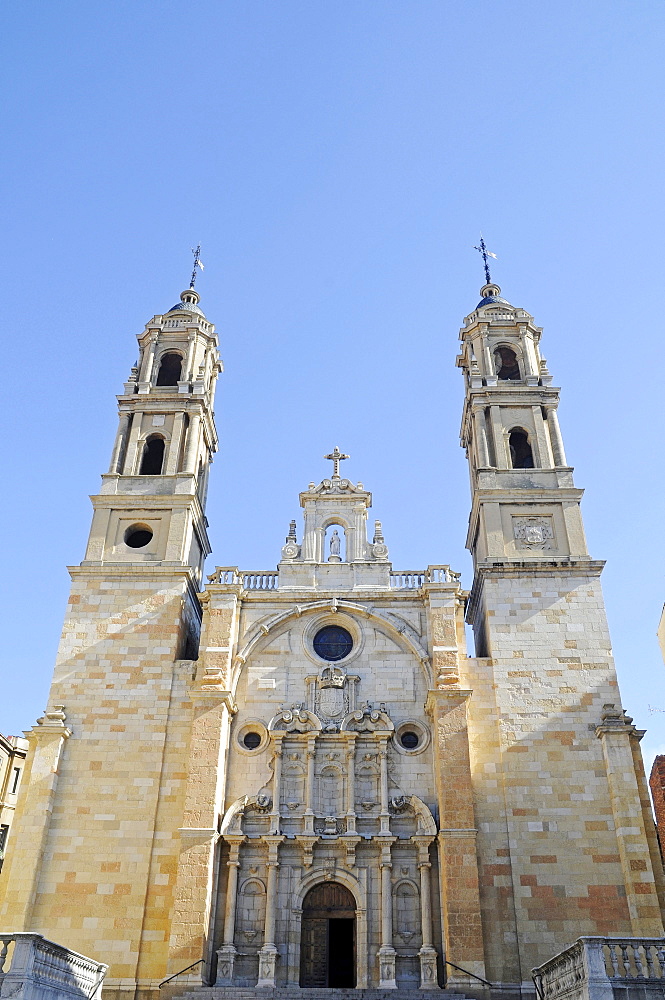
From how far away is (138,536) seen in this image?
29.1 metres

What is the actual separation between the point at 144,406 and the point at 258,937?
18.0 metres

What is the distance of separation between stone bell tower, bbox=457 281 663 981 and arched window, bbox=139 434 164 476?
11.2m

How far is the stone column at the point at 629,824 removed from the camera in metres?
20.8

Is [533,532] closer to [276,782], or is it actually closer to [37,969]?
[276,782]

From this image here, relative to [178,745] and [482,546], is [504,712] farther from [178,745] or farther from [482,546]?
[178,745]

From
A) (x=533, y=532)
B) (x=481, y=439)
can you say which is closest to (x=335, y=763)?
(x=533, y=532)

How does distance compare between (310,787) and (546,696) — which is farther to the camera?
(546,696)

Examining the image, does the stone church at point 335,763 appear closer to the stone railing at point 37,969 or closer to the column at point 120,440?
the column at point 120,440

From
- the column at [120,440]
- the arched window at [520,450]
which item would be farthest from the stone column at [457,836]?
the column at [120,440]

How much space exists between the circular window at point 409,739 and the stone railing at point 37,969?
10058mm

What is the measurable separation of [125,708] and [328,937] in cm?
809

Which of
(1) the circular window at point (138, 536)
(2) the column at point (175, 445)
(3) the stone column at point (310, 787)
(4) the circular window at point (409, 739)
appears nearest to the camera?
(3) the stone column at point (310, 787)

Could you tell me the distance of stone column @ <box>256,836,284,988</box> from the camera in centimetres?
2108

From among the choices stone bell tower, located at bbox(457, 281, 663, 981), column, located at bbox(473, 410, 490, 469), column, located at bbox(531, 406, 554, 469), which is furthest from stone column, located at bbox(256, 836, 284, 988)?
column, located at bbox(531, 406, 554, 469)
